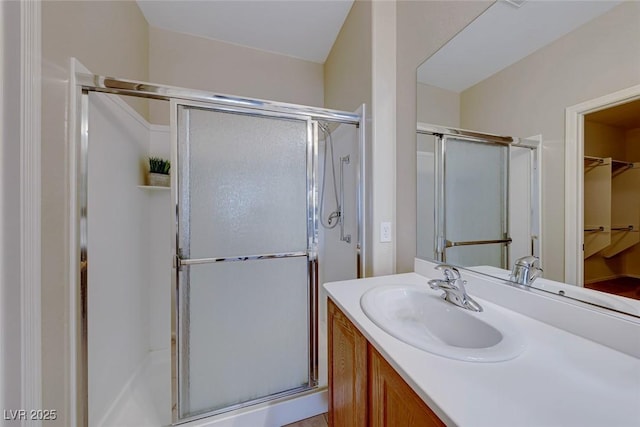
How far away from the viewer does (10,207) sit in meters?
0.65

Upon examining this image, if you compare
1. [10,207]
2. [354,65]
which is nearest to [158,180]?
[10,207]

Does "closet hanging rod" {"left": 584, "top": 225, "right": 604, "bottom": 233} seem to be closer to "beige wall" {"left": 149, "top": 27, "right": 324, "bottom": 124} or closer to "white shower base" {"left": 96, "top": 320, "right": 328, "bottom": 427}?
"white shower base" {"left": 96, "top": 320, "right": 328, "bottom": 427}

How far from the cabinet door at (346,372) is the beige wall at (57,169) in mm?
1065

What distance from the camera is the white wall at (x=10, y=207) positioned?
627mm

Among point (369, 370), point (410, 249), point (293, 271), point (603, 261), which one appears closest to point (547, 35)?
point (603, 261)

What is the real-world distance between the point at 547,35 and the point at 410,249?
100 centimetres

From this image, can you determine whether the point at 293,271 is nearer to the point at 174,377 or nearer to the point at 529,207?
the point at 174,377

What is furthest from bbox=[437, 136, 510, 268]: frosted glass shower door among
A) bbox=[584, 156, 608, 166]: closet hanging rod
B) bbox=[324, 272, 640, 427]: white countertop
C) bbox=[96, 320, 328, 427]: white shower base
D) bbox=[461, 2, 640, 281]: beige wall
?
bbox=[96, 320, 328, 427]: white shower base

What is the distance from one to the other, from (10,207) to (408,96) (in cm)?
168

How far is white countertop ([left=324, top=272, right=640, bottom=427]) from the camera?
1.25ft

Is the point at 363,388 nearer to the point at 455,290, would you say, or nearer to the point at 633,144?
the point at 455,290

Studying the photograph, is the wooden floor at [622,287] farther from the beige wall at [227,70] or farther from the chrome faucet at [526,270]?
the beige wall at [227,70]

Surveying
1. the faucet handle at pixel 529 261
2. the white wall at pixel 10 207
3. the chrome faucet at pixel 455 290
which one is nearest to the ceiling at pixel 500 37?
the faucet handle at pixel 529 261

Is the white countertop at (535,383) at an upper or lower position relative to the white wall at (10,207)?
lower
